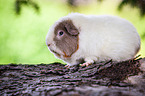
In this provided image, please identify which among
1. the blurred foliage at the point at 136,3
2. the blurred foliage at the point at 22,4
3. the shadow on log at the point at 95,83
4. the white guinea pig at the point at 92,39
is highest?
the blurred foliage at the point at 22,4

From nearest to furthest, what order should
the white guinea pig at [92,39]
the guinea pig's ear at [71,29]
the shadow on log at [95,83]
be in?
the shadow on log at [95,83] < the white guinea pig at [92,39] < the guinea pig's ear at [71,29]

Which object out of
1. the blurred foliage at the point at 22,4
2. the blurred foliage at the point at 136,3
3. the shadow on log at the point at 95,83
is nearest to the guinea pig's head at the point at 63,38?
the shadow on log at the point at 95,83

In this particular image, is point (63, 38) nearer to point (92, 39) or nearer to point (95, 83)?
point (92, 39)

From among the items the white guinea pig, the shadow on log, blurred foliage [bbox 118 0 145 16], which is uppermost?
blurred foliage [bbox 118 0 145 16]

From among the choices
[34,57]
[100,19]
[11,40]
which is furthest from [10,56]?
[100,19]

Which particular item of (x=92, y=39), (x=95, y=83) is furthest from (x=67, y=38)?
(x=95, y=83)

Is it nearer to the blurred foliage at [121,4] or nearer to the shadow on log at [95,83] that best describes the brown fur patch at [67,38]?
the shadow on log at [95,83]

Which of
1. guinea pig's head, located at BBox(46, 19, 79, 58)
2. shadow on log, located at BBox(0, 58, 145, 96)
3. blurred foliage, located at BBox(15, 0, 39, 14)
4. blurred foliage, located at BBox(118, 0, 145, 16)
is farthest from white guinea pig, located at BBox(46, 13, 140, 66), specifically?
blurred foliage, located at BBox(15, 0, 39, 14)

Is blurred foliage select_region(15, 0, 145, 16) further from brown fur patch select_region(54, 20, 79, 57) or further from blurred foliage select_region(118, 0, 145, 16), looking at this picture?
brown fur patch select_region(54, 20, 79, 57)
